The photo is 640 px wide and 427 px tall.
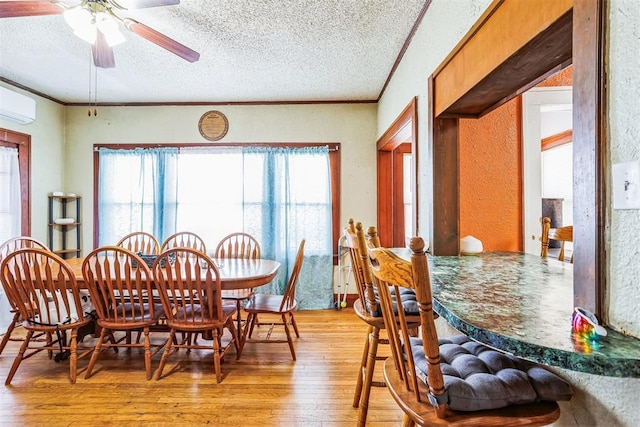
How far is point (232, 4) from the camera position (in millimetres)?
2195

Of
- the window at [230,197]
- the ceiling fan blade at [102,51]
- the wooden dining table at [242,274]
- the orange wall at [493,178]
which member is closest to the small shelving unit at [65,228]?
the window at [230,197]

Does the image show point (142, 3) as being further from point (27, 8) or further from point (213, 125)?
point (213, 125)

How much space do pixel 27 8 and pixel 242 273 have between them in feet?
6.38

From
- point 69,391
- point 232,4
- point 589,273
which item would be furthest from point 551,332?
point 69,391

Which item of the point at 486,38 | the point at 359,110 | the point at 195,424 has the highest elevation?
the point at 359,110

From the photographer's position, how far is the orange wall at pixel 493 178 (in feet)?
7.05

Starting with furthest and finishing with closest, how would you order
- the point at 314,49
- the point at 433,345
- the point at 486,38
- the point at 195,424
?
the point at 314,49, the point at 195,424, the point at 486,38, the point at 433,345

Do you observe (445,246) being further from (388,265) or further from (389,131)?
(389,131)

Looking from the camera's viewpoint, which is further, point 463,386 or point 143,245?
point 143,245

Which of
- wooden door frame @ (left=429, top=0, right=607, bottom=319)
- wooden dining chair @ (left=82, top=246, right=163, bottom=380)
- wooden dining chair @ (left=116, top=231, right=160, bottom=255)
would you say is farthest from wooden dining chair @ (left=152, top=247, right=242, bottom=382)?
wooden door frame @ (left=429, top=0, right=607, bottom=319)

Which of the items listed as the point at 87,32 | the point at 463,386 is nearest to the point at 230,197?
the point at 87,32

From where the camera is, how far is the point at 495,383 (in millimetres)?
924

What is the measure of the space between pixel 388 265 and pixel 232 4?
82.8 inches

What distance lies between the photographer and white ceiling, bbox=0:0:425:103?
2.31m
